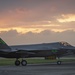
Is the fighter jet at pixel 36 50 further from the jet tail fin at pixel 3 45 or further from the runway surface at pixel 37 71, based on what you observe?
the runway surface at pixel 37 71

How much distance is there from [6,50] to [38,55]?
398 cm

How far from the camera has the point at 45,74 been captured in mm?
22672

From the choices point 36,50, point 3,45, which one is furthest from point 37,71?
point 3,45

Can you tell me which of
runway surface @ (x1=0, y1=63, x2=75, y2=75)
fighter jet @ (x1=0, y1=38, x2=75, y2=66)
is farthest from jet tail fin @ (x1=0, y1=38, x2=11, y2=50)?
runway surface @ (x1=0, y1=63, x2=75, y2=75)

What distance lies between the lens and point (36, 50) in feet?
128

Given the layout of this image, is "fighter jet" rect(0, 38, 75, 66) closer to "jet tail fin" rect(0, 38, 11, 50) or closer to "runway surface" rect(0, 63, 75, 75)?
"jet tail fin" rect(0, 38, 11, 50)

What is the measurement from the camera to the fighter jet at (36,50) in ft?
126

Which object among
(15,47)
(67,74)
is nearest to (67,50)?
(15,47)

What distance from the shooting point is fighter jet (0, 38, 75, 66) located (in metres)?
38.3

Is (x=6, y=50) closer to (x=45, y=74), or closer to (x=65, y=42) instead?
(x=65, y=42)

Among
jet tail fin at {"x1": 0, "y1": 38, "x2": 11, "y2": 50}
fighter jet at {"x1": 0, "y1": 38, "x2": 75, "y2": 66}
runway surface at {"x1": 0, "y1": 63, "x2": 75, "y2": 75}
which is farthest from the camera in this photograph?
jet tail fin at {"x1": 0, "y1": 38, "x2": 11, "y2": 50}

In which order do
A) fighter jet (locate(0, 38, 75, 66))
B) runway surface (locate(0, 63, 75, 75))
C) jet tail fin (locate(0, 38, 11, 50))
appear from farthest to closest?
jet tail fin (locate(0, 38, 11, 50)) < fighter jet (locate(0, 38, 75, 66)) < runway surface (locate(0, 63, 75, 75))

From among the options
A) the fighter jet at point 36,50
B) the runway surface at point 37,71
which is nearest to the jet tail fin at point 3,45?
the fighter jet at point 36,50

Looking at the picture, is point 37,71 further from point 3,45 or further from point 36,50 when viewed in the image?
point 3,45
